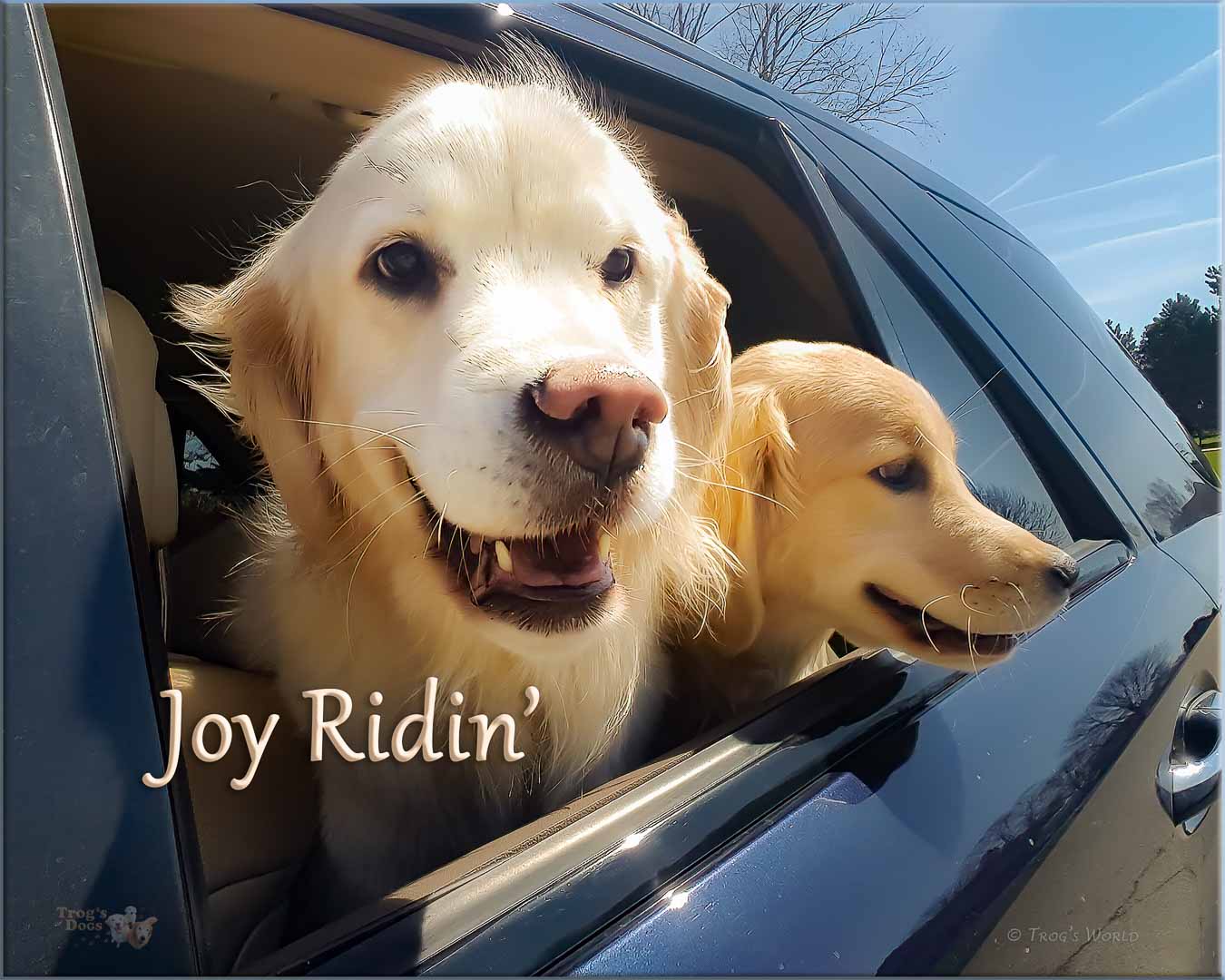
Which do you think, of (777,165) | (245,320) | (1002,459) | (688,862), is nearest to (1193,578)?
(1002,459)

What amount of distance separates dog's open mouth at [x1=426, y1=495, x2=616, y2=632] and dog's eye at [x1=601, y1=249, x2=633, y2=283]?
45cm

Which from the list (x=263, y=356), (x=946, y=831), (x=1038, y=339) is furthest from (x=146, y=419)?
(x=1038, y=339)

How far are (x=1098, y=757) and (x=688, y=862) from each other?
33.8 inches

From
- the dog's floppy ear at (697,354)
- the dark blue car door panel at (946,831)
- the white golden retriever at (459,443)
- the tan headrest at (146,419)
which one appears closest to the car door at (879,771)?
the dark blue car door panel at (946,831)

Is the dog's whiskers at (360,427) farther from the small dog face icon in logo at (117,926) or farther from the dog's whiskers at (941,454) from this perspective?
the dog's whiskers at (941,454)

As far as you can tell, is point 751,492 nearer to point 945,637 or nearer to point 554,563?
point 945,637

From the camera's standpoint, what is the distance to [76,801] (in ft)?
2.40

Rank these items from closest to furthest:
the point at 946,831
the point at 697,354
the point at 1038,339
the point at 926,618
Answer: the point at 946,831 < the point at 926,618 < the point at 697,354 < the point at 1038,339

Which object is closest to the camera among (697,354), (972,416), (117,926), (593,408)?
(117,926)

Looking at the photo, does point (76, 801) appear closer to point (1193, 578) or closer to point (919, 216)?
point (919, 216)

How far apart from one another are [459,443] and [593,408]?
188 mm

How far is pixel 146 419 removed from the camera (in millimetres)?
1164

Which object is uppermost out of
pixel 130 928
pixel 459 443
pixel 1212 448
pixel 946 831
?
pixel 459 443

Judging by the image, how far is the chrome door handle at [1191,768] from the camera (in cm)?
149
